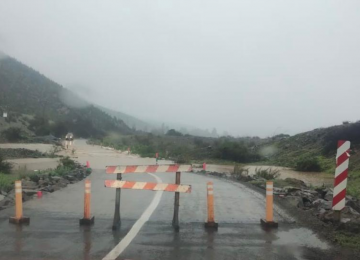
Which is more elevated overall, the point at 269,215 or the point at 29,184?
the point at 269,215

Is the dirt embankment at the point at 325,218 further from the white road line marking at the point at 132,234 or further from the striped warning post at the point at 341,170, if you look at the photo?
the white road line marking at the point at 132,234

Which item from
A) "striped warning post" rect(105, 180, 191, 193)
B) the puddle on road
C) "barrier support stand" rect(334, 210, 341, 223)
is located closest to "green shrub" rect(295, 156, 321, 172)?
"barrier support stand" rect(334, 210, 341, 223)

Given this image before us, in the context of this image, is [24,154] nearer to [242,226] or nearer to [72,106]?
[242,226]

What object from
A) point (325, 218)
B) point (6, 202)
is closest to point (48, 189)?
point (6, 202)

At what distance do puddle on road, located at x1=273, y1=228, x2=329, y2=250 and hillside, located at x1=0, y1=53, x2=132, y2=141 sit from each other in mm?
72009

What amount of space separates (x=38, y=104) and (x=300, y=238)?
99416 mm

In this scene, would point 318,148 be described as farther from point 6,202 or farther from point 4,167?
point 6,202

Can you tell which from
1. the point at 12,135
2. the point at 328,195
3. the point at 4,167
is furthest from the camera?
the point at 12,135

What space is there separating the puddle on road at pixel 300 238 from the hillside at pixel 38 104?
72009 mm

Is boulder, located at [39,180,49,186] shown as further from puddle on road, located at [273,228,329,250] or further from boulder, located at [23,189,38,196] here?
puddle on road, located at [273,228,329,250]

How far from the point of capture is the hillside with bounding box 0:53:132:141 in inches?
3182

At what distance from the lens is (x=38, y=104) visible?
99.9m

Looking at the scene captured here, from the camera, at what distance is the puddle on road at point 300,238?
7.63 metres

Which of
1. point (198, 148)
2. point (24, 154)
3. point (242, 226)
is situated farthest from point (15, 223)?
point (198, 148)
